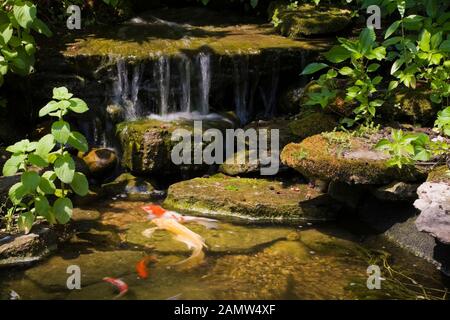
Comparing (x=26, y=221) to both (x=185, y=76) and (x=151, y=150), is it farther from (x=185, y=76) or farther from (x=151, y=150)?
(x=185, y=76)

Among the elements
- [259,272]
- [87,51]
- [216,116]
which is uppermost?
[87,51]

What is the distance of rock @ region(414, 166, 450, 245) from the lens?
173 inches

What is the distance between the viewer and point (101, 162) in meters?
7.46

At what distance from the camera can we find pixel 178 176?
7469mm

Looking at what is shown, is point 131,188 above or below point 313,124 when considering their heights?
below

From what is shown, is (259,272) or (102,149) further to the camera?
(102,149)

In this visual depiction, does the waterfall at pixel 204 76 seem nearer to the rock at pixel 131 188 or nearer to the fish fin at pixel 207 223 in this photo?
the rock at pixel 131 188

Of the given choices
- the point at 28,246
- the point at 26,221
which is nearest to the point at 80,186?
the point at 26,221

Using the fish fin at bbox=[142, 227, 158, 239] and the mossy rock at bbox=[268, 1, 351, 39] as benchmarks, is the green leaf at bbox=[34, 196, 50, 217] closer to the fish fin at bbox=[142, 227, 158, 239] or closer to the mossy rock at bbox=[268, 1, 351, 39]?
the fish fin at bbox=[142, 227, 158, 239]

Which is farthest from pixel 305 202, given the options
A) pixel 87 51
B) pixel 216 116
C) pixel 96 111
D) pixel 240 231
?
pixel 87 51

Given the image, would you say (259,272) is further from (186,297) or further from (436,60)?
(436,60)

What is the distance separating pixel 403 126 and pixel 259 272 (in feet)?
8.85

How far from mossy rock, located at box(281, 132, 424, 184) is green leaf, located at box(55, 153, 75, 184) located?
Result: 2.24 metres

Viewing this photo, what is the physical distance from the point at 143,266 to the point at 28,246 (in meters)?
1.09
